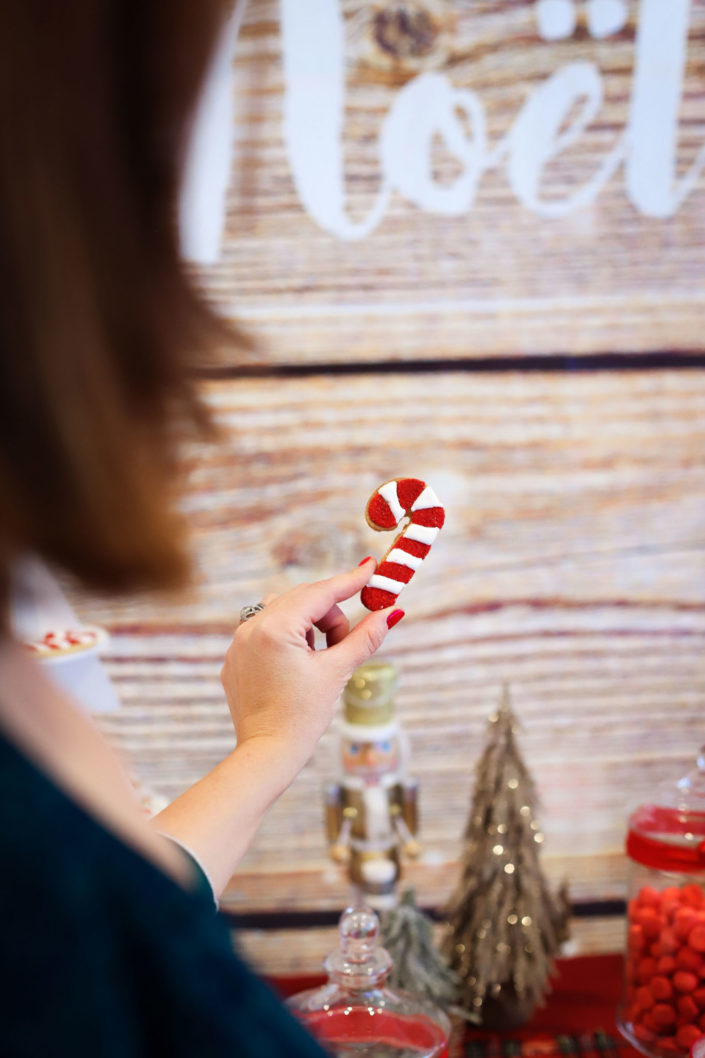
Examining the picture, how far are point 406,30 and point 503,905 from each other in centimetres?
118

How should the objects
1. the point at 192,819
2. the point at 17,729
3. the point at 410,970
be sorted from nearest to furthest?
the point at 17,729
the point at 192,819
the point at 410,970

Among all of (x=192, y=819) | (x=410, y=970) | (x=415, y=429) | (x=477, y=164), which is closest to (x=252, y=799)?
(x=192, y=819)

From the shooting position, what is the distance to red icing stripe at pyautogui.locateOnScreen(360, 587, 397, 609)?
106cm

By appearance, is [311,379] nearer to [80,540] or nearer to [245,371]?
[245,371]

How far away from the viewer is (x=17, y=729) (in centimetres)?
42

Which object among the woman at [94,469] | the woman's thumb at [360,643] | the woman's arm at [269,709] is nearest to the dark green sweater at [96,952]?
the woman at [94,469]

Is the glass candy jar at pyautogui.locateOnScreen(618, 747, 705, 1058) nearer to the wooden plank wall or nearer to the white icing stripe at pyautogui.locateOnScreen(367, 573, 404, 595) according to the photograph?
the wooden plank wall

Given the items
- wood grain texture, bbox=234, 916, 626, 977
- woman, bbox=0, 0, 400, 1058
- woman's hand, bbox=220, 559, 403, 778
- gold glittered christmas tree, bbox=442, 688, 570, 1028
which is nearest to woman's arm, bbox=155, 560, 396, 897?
woman's hand, bbox=220, 559, 403, 778

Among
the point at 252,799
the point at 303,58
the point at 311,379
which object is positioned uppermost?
the point at 303,58

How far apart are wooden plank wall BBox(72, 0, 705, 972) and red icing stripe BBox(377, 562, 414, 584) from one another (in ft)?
1.17

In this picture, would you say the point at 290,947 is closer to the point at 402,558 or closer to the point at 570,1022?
the point at 570,1022

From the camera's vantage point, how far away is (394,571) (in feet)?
3.50

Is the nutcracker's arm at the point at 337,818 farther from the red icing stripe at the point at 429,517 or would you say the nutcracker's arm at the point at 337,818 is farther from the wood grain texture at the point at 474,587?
the red icing stripe at the point at 429,517

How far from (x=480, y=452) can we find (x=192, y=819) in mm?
818
